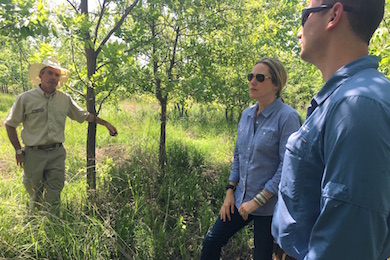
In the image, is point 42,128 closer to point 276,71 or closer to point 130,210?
point 130,210

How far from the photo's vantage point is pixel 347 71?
2.89 ft

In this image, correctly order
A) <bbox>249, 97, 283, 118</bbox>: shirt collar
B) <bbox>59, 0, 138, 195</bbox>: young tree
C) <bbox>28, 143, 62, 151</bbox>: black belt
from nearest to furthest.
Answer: <bbox>249, 97, 283, 118</bbox>: shirt collar → <bbox>59, 0, 138, 195</bbox>: young tree → <bbox>28, 143, 62, 151</bbox>: black belt

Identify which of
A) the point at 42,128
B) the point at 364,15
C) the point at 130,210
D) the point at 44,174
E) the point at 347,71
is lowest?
the point at 130,210

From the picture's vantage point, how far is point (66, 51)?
3.63 m

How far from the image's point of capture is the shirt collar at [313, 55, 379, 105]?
87cm

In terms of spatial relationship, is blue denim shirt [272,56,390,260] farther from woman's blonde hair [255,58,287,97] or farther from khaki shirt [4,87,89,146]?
khaki shirt [4,87,89,146]

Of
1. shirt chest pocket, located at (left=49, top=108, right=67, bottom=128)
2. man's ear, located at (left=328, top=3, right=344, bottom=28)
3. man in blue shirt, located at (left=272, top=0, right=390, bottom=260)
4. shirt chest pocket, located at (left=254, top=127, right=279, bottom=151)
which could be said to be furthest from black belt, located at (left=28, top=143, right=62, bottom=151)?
man's ear, located at (left=328, top=3, right=344, bottom=28)

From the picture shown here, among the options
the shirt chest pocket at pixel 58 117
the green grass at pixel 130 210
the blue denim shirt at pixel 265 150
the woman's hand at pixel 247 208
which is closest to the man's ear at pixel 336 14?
the blue denim shirt at pixel 265 150

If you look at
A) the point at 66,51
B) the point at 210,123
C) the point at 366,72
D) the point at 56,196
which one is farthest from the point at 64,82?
the point at 210,123

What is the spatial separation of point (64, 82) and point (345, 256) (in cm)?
348

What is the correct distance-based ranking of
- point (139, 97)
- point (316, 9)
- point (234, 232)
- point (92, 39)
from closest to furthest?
point (316, 9), point (234, 232), point (92, 39), point (139, 97)

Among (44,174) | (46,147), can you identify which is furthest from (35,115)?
(44,174)

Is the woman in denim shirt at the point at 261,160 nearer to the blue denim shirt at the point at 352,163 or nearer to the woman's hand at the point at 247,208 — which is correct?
the woman's hand at the point at 247,208

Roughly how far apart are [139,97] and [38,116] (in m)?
1.40
